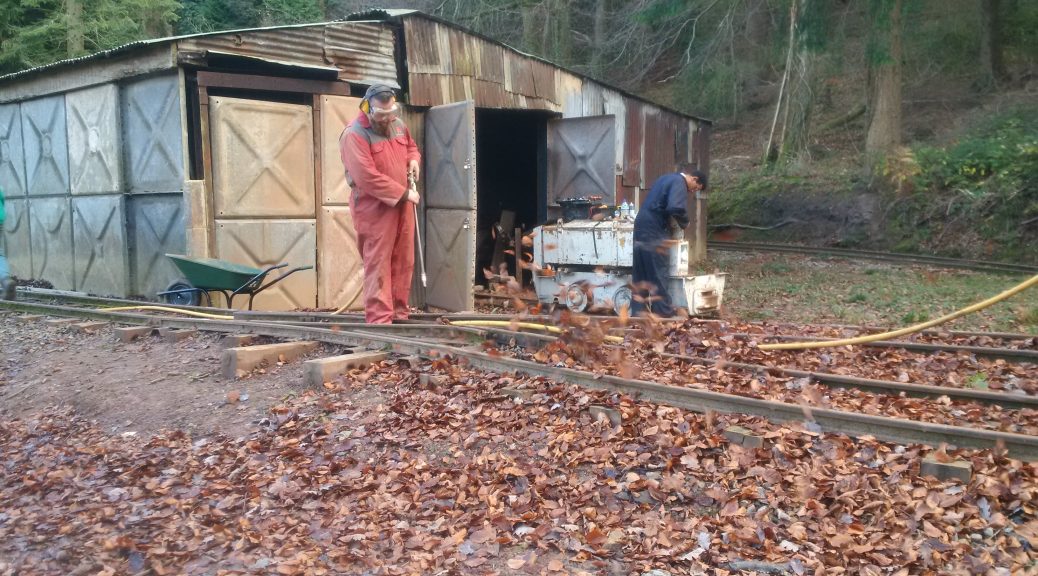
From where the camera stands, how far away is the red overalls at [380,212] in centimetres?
811

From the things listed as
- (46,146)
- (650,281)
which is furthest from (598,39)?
(650,281)

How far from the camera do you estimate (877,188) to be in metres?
23.4

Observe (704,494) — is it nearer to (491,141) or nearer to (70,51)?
(491,141)

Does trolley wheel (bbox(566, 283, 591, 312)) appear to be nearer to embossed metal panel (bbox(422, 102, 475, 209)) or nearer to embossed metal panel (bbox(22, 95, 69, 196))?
embossed metal panel (bbox(422, 102, 475, 209))

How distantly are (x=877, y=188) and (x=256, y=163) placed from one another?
18.1m

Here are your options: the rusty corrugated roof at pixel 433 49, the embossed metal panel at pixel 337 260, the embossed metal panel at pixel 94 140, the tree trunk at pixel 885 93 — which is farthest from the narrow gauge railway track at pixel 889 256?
the embossed metal panel at pixel 94 140

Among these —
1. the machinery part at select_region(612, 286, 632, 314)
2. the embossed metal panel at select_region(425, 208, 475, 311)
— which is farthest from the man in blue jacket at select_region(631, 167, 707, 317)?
the embossed metal panel at select_region(425, 208, 475, 311)

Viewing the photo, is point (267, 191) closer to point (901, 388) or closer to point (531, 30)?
point (901, 388)

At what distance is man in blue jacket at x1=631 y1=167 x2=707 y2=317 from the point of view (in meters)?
10.1

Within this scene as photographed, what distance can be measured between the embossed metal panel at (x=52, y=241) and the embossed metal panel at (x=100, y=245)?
0.33 metres

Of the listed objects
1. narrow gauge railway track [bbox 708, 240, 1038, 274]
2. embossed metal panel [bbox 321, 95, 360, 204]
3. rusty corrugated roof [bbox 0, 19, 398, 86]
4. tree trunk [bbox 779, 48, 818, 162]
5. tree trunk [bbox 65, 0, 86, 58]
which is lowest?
narrow gauge railway track [bbox 708, 240, 1038, 274]

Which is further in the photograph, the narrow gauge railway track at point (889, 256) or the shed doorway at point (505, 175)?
the shed doorway at point (505, 175)

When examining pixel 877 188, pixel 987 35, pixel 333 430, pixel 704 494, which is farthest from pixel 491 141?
pixel 987 35

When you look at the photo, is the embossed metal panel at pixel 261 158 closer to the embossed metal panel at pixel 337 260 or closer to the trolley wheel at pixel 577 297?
the embossed metal panel at pixel 337 260
